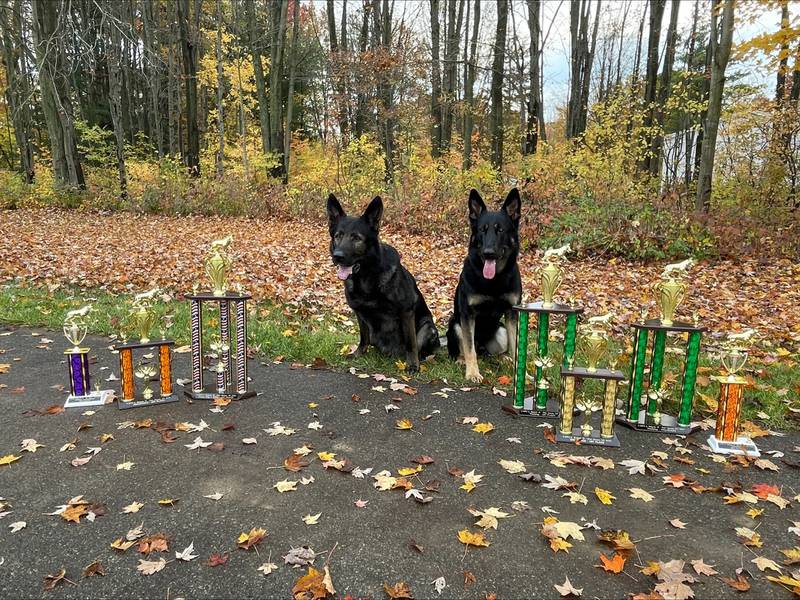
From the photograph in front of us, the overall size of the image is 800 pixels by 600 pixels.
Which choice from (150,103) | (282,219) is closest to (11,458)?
(282,219)

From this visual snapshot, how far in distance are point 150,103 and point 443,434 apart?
33450 mm

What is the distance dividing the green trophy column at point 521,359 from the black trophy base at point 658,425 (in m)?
0.80

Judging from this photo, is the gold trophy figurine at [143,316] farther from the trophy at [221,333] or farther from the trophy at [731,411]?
the trophy at [731,411]

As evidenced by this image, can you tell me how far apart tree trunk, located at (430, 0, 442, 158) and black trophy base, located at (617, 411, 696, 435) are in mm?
19140

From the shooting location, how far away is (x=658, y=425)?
378 centimetres

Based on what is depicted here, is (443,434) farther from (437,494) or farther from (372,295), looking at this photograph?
(372,295)

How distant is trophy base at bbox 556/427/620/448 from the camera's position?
3529 millimetres

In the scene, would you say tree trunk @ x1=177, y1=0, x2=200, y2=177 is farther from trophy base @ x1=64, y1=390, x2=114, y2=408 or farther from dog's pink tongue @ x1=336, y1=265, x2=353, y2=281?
dog's pink tongue @ x1=336, y1=265, x2=353, y2=281

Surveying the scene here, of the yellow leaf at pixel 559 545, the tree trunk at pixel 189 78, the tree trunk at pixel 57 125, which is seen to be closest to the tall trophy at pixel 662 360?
the yellow leaf at pixel 559 545

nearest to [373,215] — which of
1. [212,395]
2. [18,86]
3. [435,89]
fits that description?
[212,395]

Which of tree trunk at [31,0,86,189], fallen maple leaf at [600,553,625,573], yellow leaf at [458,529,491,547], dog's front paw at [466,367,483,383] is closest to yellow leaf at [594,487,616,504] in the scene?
fallen maple leaf at [600,553,625,573]

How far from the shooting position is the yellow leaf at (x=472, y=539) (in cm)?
250

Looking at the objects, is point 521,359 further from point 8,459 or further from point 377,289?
point 8,459

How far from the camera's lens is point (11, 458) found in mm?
3225
